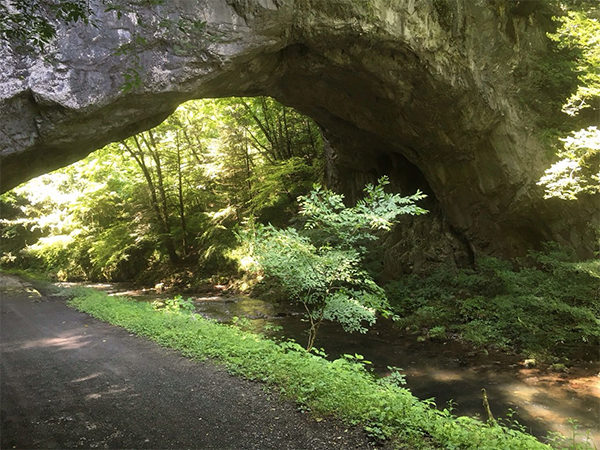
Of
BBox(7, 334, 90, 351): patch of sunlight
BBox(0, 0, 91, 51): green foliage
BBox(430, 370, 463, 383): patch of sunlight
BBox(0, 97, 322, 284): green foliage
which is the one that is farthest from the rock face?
BBox(430, 370, 463, 383): patch of sunlight

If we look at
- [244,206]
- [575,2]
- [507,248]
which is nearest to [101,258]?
[244,206]

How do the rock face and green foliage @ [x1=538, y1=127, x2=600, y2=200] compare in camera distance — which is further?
green foliage @ [x1=538, y1=127, x2=600, y2=200]

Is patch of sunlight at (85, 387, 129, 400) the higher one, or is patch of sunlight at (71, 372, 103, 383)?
patch of sunlight at (71, 372, 103, 383)

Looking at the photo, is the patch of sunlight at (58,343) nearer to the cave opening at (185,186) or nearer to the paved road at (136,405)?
the paved road at (136,405)

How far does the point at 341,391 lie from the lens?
4453 millimetres

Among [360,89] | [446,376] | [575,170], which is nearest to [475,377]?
[446,376]

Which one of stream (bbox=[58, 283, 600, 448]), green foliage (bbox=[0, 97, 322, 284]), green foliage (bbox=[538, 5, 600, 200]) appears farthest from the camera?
green foliage (bbox=[0, 97, 322, 284])

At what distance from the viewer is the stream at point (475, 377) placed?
228 inches

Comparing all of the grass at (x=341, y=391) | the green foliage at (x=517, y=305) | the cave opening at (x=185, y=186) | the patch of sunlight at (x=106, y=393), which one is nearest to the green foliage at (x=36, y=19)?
the patch of sunlight at (x=106, y=393)

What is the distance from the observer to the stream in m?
5.78

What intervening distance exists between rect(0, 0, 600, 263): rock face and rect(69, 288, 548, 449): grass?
3.69m

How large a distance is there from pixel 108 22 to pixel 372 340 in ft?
26.4

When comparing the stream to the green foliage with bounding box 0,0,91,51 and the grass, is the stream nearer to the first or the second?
the grass

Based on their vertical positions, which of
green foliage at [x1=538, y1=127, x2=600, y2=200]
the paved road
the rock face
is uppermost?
the rock face
